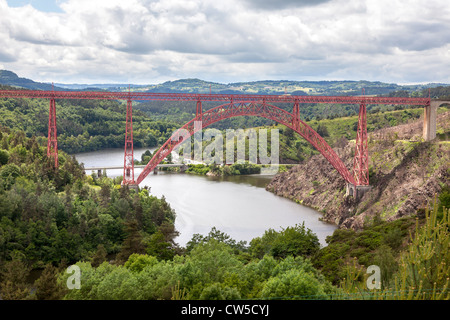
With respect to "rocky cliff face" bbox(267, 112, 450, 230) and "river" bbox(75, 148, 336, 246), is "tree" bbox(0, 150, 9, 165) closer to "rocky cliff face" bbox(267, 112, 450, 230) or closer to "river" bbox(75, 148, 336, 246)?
"river" bbox(75, 148, 336, 246)

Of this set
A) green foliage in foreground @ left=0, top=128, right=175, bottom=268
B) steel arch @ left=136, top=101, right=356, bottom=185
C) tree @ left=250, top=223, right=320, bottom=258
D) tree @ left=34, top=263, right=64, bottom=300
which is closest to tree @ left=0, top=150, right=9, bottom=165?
green foliage in foreground @ left=0, top=128, right=175, bottom=268

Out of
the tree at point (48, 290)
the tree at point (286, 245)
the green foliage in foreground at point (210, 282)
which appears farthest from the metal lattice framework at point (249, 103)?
the tree at point (48, 290)

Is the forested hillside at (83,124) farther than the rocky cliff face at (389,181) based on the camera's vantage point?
Yes

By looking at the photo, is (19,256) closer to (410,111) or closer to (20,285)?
(20,285)

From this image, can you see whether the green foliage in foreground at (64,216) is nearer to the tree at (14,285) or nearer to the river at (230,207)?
the river at (230,207)

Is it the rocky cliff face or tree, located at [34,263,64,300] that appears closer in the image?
tree, located at [34,263,64,300]

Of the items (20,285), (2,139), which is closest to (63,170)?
(2,139)
